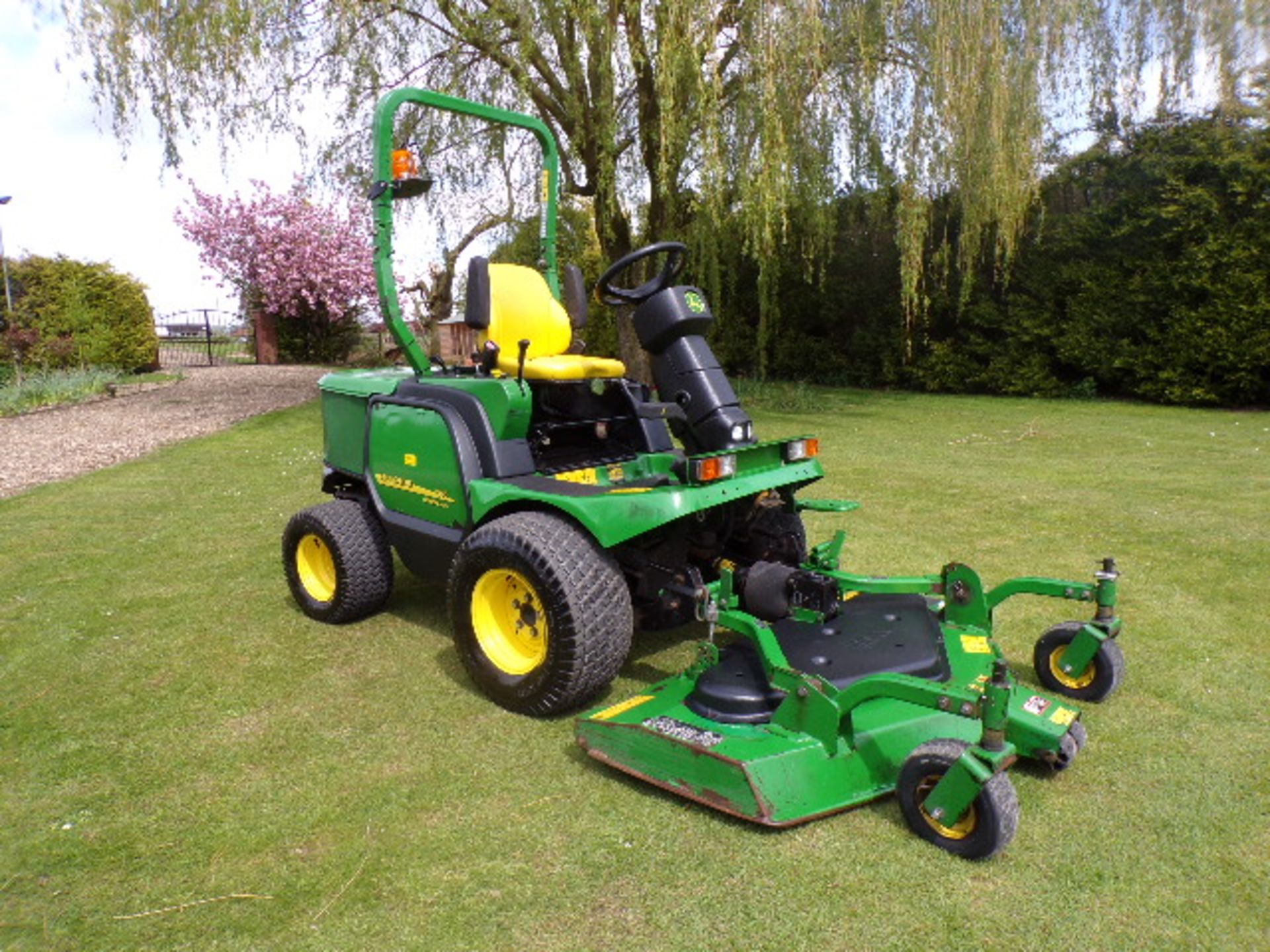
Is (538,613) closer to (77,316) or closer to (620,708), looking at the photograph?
(620,708)

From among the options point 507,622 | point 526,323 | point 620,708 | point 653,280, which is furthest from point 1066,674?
point 526,323

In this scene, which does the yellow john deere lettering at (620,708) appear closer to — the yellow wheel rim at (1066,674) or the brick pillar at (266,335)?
the yellow wheel rim at (1066,674)

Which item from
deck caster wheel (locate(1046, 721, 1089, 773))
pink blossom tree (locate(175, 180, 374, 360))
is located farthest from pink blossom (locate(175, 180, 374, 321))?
deck caster wheel (locate(1046, 721, 1089, 773))

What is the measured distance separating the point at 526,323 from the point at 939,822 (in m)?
2.49

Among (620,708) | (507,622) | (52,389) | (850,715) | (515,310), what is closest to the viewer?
(850,715)

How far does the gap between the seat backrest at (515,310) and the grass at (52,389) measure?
10.8 metres

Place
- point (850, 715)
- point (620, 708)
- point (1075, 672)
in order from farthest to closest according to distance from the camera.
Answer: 1. point (1075, 672)
2. point (620, 708)
3. point (850, 715)

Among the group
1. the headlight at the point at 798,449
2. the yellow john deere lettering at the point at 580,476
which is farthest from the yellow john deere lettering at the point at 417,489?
the headlight at the point at 798,449

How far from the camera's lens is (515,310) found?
12.7 feet

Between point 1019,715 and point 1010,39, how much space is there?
8225 mm

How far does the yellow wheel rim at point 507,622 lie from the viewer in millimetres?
3207

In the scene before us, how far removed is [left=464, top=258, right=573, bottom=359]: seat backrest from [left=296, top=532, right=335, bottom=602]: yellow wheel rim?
4.11 ft

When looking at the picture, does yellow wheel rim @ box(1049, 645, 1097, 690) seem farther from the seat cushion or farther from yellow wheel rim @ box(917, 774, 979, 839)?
the seat cushion

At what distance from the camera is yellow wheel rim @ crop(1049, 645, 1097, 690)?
3.15 metres
